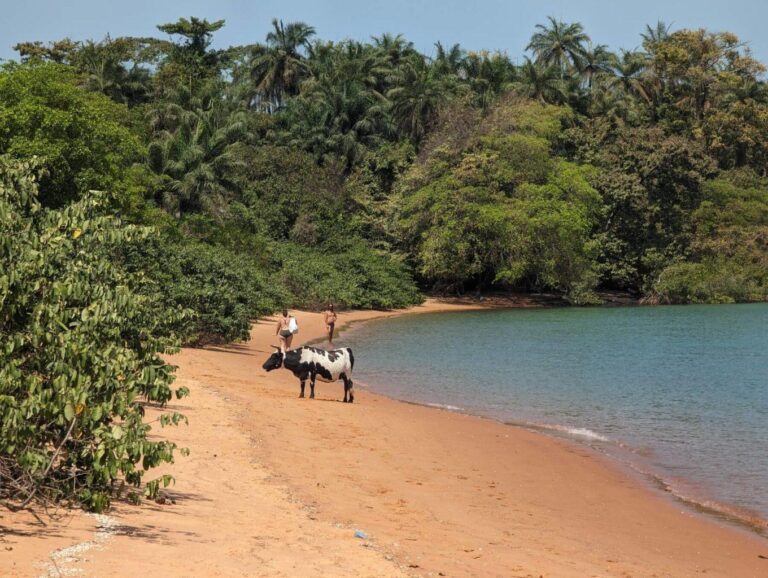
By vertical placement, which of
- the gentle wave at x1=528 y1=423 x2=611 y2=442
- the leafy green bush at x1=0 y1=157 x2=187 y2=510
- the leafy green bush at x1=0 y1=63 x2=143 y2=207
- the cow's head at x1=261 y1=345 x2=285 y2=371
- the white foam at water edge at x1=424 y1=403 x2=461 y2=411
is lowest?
the white foam at water edge at x1=424 y1=403 x2=461 y2=411

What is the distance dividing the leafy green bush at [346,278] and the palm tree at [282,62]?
23.3m

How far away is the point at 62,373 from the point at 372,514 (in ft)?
12.3

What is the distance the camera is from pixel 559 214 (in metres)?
56.8

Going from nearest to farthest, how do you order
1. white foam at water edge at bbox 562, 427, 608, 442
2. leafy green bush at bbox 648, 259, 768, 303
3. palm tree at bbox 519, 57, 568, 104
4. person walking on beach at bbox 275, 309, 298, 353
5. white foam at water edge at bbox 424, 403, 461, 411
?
white foam at water edge at bbox 562, 427, 608, 442, white foam at water edge at bbox 424, 403, 461, 411, person walking on beach at bbox 275, 309, 298, 353, leafy green bush at bbox 648, 259, 768, 303, palm tree at bbox 519, 57, 568, 104

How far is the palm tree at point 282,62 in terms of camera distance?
251 feet

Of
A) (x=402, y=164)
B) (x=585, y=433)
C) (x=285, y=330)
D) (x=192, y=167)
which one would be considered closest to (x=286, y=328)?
(x=285, y=330)

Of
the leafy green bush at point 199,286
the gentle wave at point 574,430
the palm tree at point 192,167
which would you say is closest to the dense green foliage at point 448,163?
the palm tree at point 192,167

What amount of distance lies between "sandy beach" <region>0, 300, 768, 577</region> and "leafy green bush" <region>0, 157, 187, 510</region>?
0.47 m

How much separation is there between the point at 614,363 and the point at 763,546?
19483 mm

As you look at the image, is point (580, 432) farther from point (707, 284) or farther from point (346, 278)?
point (707, 284)

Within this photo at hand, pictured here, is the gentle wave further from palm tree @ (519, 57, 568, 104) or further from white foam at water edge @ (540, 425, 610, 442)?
palm tree @ (519, 57, 568, 104)

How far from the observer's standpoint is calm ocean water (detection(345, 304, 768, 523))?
1519 cm

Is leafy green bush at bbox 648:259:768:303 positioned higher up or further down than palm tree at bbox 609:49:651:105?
further down

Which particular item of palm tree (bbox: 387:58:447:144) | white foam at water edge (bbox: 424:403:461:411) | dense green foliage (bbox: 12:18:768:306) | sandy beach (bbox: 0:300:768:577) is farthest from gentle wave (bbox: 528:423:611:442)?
palm tree (bbox: 387:58:447:144)
